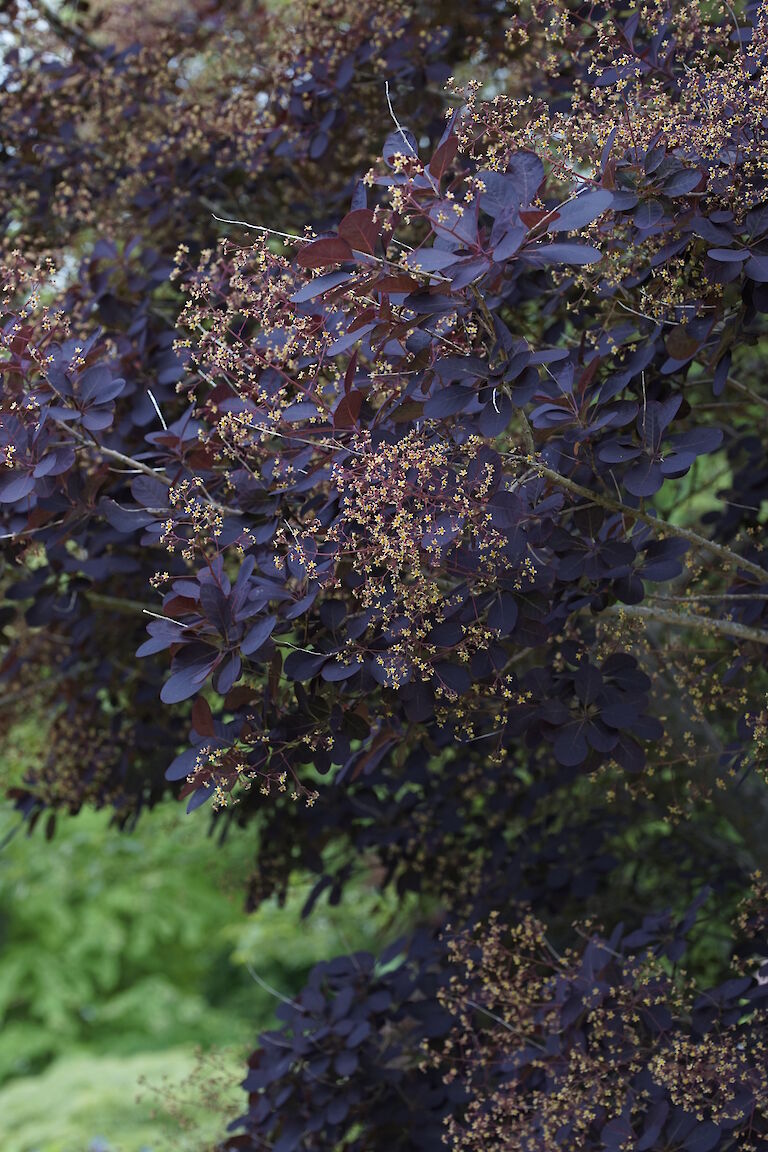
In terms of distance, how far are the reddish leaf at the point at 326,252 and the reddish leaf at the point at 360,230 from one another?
1cm

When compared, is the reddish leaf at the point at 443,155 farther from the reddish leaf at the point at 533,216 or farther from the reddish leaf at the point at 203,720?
the reddish leaf at the point at 203,720

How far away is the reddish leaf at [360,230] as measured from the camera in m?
1.60

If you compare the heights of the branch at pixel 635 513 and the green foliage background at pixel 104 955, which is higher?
the branch at pixel 635 513

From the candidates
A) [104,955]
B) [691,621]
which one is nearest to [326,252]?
[691,621]

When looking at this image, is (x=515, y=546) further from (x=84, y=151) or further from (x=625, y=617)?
(x=84, y=151)

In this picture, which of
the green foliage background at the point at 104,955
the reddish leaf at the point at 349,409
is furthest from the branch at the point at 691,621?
the green foliage background at the point at 104,955

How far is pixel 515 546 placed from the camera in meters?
1.74

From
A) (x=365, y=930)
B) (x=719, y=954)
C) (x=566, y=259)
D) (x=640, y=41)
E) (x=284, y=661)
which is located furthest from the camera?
(x=365, y=930)

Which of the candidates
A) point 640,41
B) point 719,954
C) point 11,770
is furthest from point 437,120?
point 719,954

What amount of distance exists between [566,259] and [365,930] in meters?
5.02

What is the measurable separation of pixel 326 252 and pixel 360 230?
0.05 meters

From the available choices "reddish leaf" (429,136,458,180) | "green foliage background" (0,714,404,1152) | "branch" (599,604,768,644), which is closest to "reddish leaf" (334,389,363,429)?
"reddish leaf" (429,136,458,180)

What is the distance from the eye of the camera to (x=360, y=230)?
1.61m

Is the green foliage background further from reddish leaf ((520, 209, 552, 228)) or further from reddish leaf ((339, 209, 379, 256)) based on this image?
reddish leaf ((520, 209, 552, 228))
